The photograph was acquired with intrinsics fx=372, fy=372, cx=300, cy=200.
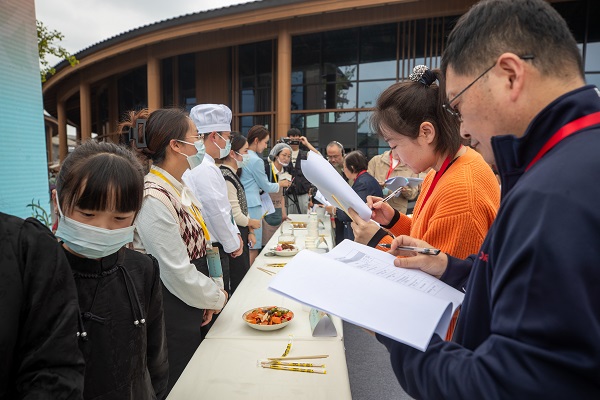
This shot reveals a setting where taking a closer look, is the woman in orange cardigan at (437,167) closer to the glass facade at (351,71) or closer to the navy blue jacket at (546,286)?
the navy blue jacket at (546,286)

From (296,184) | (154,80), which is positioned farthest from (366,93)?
(154,80)

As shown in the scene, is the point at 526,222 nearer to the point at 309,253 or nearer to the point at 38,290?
the point at 309,253

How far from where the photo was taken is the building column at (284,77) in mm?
10344

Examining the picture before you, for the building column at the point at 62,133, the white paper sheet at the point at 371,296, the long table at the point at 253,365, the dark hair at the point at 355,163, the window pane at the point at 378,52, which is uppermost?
the window pane at the point at 378,52

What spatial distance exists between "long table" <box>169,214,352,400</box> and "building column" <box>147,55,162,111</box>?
12286mm

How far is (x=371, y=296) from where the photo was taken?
0.77 metres

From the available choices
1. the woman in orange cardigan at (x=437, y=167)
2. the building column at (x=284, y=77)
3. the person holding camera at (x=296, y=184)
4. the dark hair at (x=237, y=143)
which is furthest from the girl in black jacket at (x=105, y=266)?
the building column at (x=284, y=77)

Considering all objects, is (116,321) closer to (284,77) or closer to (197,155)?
(197,155)

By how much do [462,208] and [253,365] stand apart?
3.32 ft

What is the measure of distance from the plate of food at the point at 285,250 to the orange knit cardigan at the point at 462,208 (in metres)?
2.03

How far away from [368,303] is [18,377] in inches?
30.1

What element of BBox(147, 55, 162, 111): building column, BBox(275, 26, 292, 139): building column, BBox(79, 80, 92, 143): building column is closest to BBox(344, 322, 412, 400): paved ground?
BBox(275, 26, 292, 139): building column

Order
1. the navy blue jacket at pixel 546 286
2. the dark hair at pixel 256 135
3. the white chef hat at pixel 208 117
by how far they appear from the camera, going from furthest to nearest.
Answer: the dark hair at pixel 256 135
the white chef hat at pixel 208 117
the navy blue jacket at pixel 546 286

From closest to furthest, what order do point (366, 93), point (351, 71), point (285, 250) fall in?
point (285, 250) → point (366, 93) → point (351, 71)
